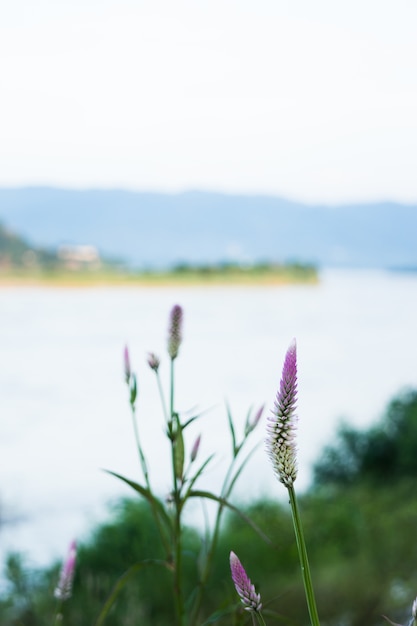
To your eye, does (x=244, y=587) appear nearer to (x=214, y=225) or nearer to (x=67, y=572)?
(x=67, y=572)

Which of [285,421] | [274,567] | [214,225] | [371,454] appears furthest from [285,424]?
[214,225]

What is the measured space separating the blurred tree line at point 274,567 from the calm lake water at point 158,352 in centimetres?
169

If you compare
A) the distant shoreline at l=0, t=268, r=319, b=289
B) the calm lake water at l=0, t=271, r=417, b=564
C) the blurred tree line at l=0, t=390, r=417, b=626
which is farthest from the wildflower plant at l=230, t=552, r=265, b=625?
the distant shoreline at l=0, t=268, r=319, b=289

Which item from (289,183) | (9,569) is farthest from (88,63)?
(9,569)

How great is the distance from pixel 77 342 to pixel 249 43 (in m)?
2.57

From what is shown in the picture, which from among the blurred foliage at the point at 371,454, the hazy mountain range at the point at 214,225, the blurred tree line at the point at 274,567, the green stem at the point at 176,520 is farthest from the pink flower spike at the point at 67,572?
the hazy mountain range at the point at 214,225

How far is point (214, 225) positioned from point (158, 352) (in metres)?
2.29

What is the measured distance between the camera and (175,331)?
508 mm

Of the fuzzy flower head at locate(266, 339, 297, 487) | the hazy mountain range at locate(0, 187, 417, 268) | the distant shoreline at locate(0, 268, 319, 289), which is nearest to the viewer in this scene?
the fuzzy flower head at locate(266, 339, 297, 487)

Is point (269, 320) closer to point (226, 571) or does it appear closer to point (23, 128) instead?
point (23, 128)

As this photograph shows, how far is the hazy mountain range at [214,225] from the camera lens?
19.1ft

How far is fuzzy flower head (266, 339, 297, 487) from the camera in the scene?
11.4 inches

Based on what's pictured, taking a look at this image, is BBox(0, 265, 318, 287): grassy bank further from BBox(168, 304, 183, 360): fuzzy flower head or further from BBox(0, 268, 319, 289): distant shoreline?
BBox(168, 304, 183, 360): fuzzy flower head

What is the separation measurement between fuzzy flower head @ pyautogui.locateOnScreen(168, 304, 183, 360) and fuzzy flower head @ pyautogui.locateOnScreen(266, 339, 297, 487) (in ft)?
0.68
